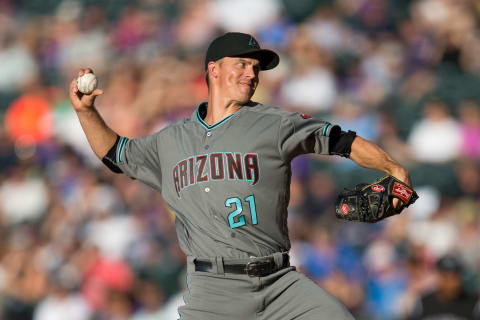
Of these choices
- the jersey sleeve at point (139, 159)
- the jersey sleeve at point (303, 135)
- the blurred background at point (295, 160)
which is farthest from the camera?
the blurred background at point (295, 160)

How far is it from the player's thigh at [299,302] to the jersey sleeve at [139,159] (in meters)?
0.94

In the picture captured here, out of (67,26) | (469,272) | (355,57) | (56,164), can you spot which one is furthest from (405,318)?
(67,26)

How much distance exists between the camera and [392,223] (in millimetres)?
7613

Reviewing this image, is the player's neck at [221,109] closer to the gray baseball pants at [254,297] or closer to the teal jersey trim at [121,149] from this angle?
the teal jersey trim at [121,149]

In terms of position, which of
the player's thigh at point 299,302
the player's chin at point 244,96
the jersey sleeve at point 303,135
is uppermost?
the player's chin at point 244,96

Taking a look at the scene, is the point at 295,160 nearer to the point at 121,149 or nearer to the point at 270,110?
the point at 121,149

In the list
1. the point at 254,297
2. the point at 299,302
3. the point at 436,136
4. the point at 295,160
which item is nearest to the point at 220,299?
the point at 254,297

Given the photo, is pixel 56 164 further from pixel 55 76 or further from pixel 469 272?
pixel 469 272

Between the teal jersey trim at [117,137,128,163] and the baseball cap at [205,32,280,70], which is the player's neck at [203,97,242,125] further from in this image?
the teal jersey trim at [117,137,128,163]

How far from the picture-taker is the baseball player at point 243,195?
12.1 feet

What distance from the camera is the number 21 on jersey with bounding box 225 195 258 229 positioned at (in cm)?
379

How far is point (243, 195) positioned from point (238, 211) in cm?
8

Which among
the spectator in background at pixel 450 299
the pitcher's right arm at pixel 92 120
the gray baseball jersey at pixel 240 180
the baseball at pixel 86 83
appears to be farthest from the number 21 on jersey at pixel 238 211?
the spectator in background at pixel 450 299

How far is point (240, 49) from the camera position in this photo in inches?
162
